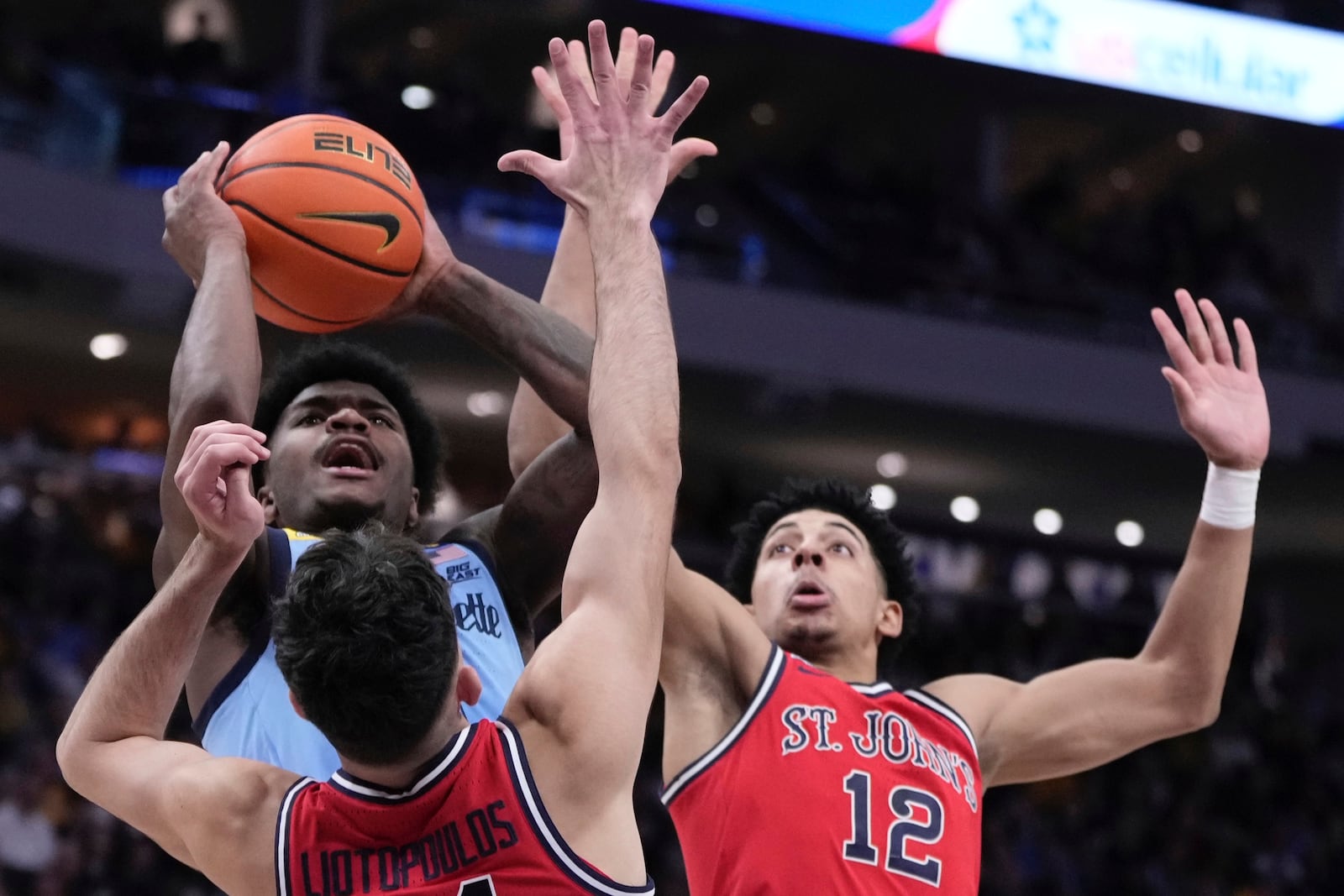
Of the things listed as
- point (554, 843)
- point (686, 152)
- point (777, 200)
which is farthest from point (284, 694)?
point (777, 200)

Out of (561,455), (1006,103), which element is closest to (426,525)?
(561,455)

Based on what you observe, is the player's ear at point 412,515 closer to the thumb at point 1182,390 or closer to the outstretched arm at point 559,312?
the outstretched arm at point 559,312

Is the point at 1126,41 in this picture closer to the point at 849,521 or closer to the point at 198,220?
the point at 849,521

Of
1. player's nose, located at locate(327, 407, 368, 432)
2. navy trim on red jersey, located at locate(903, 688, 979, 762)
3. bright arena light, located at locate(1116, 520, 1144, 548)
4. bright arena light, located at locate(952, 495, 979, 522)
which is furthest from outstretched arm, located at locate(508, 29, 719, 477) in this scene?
bright arena light, located at locate(1116, 520, 1144, 548)

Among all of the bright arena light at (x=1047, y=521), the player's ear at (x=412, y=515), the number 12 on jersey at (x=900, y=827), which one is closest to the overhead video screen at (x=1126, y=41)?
the bright arena light at (x=1047, y=521)

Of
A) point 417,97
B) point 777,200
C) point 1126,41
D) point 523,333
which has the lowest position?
point 523,333

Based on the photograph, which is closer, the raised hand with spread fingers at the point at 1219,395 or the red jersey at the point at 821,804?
the red jersey at the point at 821,804

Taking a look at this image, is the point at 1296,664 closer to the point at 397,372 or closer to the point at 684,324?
the point at 684,324

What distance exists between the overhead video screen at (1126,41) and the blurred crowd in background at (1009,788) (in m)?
4.07

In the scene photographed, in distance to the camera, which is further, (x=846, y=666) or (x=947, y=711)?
(x=846, y=666)

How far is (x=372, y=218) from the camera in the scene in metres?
3.04

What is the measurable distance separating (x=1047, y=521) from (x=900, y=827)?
44.4 feet

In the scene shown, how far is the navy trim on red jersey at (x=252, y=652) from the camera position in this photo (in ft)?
9.29

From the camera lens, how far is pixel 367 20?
53.2 feet
